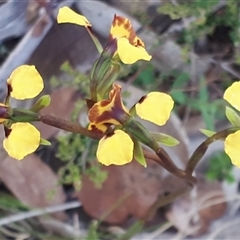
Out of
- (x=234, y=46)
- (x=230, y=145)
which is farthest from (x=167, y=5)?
(x=230, y=145)

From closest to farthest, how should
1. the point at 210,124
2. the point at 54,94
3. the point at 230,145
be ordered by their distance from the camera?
the point at 230,145 → the point at 210,124 → the point at 54,94

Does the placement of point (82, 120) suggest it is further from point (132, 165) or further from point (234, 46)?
point (234, 46)

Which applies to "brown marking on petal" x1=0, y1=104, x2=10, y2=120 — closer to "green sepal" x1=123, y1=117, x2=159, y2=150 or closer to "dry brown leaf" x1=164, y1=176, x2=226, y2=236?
"green sepal" x1=123, y1=117, x2=159, y2=150

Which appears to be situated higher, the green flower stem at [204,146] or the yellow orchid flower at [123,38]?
the yellow orchid flower at [123,38]

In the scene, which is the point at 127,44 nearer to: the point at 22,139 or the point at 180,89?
the point at 22,139

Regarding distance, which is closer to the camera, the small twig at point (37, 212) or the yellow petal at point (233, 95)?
the yellow petal at point (233, 95)

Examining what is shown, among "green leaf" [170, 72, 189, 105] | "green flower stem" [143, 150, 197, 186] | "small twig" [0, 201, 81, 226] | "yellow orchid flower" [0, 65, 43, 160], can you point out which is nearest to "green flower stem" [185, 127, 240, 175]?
"green flower stem" [143, 150, 197, 186]

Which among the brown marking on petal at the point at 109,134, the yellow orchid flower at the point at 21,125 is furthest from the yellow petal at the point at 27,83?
the brown marking on petal at the point at 109,134

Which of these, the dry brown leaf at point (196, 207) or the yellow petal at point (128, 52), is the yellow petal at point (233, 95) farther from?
the dry brown leaf at point (196, 207)

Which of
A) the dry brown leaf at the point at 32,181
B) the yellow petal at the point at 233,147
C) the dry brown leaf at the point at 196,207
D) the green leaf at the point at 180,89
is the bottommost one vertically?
Result: the dry brown leaf at the point at 196,207
